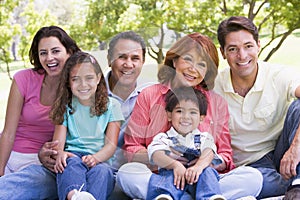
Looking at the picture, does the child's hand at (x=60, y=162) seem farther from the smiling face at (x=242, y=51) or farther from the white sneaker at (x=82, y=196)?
the smiling face at (x=242, y=51)

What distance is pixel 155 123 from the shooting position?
87.1 inches

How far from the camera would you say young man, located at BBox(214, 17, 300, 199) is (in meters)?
2.30

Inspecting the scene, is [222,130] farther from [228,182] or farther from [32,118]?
[32,118]

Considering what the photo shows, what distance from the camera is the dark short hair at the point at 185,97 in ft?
7.13

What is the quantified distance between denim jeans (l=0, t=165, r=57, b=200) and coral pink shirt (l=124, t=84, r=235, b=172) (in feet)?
1.36

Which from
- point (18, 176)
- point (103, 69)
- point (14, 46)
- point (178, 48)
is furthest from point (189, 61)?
point (14, 46)

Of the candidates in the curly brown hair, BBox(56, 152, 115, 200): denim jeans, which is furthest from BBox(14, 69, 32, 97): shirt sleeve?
BBox(56, 152, 115, 200): denim jeans

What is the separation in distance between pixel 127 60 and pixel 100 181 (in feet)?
1.96

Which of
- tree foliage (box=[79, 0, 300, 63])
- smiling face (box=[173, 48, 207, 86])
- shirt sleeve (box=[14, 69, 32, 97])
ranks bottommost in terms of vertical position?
shirt sleeve (box=[14, 69, 32, 97])

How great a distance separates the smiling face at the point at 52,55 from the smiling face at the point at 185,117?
653mm

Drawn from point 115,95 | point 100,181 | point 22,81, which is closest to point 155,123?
point 115,95

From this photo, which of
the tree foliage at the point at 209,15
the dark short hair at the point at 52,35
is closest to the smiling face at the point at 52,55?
the dark short hair at the point at 52,35

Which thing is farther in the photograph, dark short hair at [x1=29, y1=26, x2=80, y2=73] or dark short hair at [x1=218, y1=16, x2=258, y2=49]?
dark short hair at [x1=29, y1=26, x2=80, y2=73]

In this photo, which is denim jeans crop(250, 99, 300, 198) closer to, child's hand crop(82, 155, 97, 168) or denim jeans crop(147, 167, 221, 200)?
denim jeans crop(147, 167, 221, 200)
